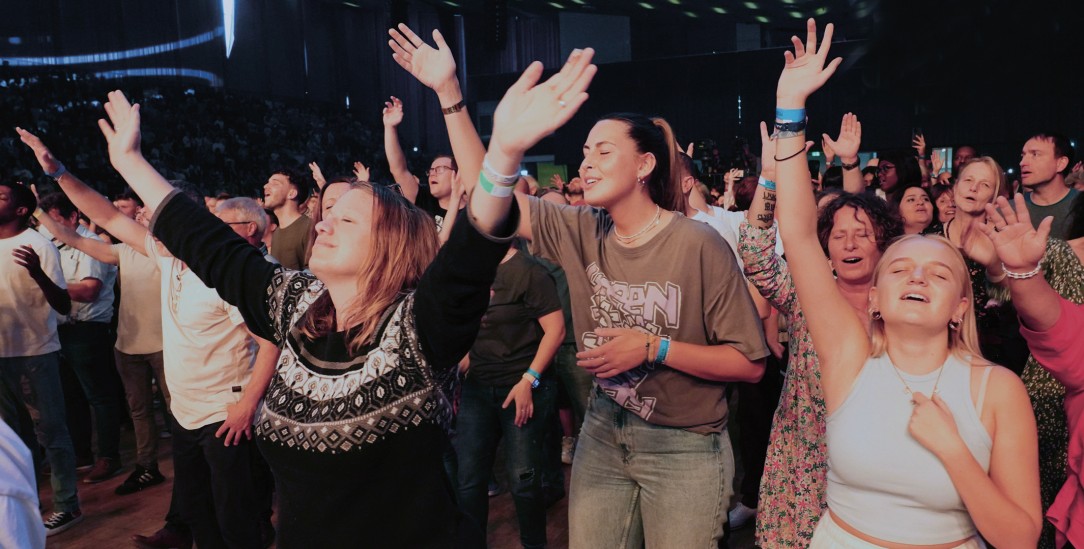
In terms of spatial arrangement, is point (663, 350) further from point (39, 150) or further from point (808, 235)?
point (39, 150)

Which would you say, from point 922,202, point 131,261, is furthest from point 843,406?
point 131,261

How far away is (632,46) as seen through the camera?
751 inches

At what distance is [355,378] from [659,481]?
88 centimetres

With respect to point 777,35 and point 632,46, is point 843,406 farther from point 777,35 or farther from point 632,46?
point 632,46

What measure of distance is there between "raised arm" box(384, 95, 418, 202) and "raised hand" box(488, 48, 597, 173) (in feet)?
5.98

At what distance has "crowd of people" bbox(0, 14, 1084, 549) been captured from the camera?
1477 millimetres

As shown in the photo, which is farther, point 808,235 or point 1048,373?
point 1048,373

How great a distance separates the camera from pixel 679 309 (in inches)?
79.7

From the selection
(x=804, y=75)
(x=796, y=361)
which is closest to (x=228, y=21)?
(x=796, y=361)

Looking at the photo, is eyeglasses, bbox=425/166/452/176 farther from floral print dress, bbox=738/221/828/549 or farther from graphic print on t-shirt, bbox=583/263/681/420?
floral print dress, bbox=738/221/828/549

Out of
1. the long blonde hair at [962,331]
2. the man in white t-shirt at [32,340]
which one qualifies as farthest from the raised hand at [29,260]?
the long blonde hair at [962,331]

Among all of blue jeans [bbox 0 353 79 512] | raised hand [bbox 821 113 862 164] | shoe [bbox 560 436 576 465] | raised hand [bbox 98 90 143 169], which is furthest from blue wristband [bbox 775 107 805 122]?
blue jeans [bbox 0 353 79 512]

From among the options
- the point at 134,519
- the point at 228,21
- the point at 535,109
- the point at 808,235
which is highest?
the point at 228,21

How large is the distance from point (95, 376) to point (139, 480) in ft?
2.90
